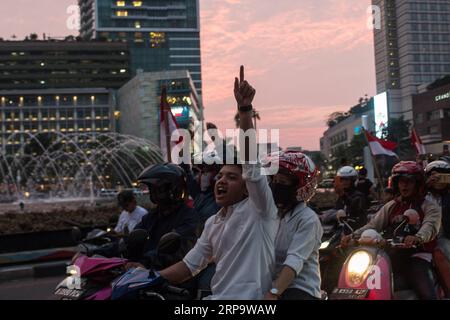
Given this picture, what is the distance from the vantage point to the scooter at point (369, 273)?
14.3 feet

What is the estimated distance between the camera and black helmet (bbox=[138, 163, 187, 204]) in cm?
466

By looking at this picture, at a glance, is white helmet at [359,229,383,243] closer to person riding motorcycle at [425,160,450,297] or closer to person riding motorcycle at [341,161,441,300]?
person riding motorcycle at [341,161,441,300]

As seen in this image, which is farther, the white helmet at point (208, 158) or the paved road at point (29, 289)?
the paved road at point (29, 289)

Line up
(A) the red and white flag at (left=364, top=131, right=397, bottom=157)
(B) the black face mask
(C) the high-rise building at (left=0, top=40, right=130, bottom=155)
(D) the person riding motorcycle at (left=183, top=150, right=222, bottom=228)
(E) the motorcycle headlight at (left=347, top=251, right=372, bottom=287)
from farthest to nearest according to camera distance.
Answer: (C) the high-rise building at (left=0, top=40, right=130, bottom=155), (A) the red and white flag at (left=364, top=131, right=397, bottom=157), (D) the person riding motorcycle at (left=183, top=150, right=222, bottom=228), (E) the motorcycle headlight at (left=347, top=251, right=372, bottom=287), (B) the black face mask

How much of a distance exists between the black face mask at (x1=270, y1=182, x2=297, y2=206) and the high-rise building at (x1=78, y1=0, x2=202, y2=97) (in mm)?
150822

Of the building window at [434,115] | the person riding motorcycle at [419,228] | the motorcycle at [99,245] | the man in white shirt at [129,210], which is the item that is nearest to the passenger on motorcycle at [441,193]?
the person riding motorcycle at [419,228]

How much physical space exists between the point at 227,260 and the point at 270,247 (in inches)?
9.8

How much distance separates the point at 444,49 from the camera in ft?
→ 417

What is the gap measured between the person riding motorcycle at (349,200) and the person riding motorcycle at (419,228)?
1.12 m

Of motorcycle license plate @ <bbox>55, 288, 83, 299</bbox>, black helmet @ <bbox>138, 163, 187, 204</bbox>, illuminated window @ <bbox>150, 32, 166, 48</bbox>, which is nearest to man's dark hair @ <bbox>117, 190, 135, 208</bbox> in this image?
black helmet @ <bbox>138, 163, 187, 204</bbox>

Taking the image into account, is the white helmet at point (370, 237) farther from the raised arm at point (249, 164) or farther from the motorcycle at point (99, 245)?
the motorcycle at point (99, 245)

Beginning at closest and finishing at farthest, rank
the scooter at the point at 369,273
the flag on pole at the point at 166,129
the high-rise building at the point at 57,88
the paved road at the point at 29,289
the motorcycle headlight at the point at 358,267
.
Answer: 1. the scooter at the point at 369,273
2. the motorcycle headlight at the point at 358,267
3. the flag on pole at the point at 166,129
4. the paved road at the point at 29,289
5. the high-rise building at the point at 57,88

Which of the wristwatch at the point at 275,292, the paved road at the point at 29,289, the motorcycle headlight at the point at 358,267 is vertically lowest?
the paved road at the point at 29,289
